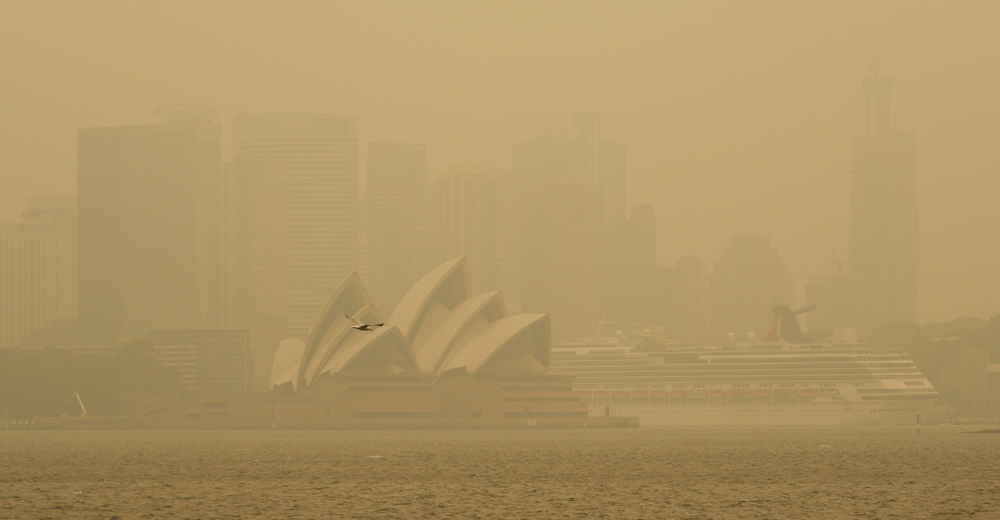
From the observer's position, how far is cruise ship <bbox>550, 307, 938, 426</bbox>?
454 feet

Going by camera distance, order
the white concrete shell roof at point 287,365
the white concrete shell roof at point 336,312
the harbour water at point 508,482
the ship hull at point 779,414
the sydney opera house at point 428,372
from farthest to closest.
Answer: the ship hull at point 779,414 → the white concrete shell roof at point 287,365 → the sydney opera house at point 428,372 → the white concrete shell roof at point 336,312 → the harbour water at point 508,482

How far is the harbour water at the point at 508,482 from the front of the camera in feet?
122

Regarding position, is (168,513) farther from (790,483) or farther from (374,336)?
(374,336)

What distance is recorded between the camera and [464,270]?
125 m

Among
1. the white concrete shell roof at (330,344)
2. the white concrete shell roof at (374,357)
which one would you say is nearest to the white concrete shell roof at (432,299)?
the white concrete shell roof at (374,357)

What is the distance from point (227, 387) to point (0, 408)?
154ft

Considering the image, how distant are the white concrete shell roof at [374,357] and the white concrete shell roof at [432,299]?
119 cm

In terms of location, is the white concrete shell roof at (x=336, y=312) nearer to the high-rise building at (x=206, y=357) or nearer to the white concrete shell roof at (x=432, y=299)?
the white concrete shell roof at (x=432, y=299)

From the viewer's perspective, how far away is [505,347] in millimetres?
124688

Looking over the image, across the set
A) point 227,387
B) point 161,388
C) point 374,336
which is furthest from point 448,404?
point 227,387

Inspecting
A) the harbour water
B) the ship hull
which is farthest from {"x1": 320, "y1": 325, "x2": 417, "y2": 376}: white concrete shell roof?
the harbour water

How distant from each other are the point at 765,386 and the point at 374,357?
38.4m

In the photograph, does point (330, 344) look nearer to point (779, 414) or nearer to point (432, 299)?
point (432, 299)

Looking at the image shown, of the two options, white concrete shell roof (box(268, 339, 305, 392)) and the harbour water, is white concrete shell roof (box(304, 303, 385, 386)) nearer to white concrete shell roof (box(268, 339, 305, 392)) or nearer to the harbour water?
white concrete shell roof (box(268, 339, 305, 392))
